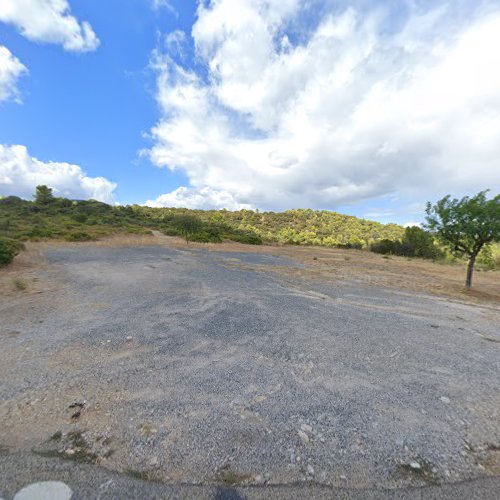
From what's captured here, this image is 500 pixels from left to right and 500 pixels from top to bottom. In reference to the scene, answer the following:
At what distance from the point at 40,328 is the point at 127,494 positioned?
4.50 m

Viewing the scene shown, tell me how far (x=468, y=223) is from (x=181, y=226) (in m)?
30.9

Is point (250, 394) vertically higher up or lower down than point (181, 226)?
lower down

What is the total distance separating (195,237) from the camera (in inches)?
1377

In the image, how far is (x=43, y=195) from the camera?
181 ft

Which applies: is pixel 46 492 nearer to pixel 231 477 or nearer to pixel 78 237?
pixel 231 477

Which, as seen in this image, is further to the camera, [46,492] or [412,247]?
Result: [412,247]

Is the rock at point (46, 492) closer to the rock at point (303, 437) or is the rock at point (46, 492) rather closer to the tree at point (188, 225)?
the rock at point (303, 437)

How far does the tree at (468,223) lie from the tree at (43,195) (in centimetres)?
7046

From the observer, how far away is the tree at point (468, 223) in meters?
10.2

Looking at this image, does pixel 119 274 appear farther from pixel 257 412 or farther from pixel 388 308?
pixel 388 308

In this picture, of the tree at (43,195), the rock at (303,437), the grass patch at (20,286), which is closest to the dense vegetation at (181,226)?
the tree at (43,195)

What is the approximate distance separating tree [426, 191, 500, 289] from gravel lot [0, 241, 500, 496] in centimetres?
622

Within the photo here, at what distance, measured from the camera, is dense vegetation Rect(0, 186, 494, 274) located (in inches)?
1139

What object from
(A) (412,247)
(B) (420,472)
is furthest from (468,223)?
(A) (412,247)
